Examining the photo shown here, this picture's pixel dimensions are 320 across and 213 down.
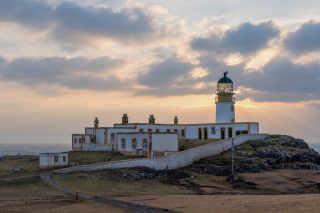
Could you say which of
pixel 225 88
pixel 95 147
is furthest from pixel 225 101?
pixel 95 147

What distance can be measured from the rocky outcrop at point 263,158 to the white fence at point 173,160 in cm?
104

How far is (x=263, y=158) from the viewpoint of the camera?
79.6 m

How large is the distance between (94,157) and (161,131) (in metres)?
15.2

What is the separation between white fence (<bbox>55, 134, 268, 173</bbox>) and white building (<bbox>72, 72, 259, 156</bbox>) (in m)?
3.10

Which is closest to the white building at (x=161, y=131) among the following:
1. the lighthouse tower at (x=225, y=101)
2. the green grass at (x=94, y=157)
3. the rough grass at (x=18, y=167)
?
the lighthouse tower at (x=225, y=101)

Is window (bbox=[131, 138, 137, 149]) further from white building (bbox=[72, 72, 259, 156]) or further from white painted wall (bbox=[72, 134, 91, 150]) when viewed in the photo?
white painted wall (bbox=[72, 134, 91, 150])

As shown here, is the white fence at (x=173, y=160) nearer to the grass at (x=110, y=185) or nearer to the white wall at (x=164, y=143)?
the grass at (x=110, y=185)

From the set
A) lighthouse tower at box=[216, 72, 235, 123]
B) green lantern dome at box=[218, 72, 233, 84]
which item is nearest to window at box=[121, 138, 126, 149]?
lighthouse tower at box=[216, 72, 235, 123]

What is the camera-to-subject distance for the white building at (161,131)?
77.2 meters

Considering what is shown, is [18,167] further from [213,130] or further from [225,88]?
[225,88]

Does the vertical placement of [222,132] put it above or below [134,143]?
above

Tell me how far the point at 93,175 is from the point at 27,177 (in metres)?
7.97

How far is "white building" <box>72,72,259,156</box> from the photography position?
253 feet

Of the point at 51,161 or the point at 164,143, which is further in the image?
the point at 164,143
